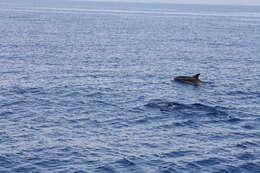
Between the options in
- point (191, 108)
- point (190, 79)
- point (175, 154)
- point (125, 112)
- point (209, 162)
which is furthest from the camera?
point (190, 79)

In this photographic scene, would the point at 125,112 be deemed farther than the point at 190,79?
No

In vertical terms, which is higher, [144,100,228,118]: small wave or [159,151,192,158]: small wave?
[144,100,228,118]: small wave

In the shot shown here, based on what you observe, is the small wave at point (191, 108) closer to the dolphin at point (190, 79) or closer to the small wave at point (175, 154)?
the small wave at point (175, 154)

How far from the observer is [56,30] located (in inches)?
5625

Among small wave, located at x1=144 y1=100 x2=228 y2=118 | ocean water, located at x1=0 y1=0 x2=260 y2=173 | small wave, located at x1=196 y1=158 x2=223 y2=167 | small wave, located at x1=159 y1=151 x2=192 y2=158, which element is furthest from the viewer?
small wave, located at x1=144 y1=100 x2=228 y2=118

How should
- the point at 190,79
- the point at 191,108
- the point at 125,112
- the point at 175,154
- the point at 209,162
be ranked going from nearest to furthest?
the point at 209,162, the point at 175,154, the point at 125,112, the point at 191,108, the point at 190,79

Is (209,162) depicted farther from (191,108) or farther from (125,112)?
(191,108)

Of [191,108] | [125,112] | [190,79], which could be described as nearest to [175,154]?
[125,112]

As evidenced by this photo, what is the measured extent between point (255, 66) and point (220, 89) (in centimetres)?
2296

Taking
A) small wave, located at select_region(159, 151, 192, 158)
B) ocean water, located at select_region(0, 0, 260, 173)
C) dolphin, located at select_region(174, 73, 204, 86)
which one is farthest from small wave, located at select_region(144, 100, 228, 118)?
dolphin, located at select_region(174, 73, 204, 86)

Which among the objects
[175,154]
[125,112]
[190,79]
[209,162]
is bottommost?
[209,162]

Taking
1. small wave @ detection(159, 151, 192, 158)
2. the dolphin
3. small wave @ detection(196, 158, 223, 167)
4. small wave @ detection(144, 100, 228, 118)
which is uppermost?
the dolphin

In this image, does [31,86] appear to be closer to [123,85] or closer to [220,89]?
[123,85]

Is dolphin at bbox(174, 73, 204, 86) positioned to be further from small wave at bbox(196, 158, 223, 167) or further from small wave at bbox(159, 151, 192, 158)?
small wave at bbox(196, 158, 223, 167)
